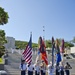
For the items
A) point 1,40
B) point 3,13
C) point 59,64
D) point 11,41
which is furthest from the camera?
point 11,41

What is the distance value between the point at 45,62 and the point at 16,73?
4.98m

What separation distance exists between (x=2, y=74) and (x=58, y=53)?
9012 millimetres

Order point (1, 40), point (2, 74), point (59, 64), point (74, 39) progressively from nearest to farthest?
point (2, 74)
point (59, 64)
point (1, 40)
point (74, 39)

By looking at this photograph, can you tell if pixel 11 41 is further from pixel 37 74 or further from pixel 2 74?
pixel 2 74

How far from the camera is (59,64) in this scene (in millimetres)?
19406

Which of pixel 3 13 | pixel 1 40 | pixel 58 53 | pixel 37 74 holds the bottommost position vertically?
pixel 37 74

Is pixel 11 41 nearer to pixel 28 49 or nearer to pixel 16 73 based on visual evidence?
pixel 16 73

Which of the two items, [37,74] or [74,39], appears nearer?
[37,74]

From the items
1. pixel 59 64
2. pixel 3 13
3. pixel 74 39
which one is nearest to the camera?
pixel 59 64

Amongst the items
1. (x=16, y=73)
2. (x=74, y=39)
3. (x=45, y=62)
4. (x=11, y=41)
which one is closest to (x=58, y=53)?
(x=45, y=62)

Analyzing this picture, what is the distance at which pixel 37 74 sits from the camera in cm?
1917

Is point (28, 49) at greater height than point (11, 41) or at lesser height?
lesser

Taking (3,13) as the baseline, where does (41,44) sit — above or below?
below

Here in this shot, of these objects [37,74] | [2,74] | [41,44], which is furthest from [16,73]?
[2,74]
